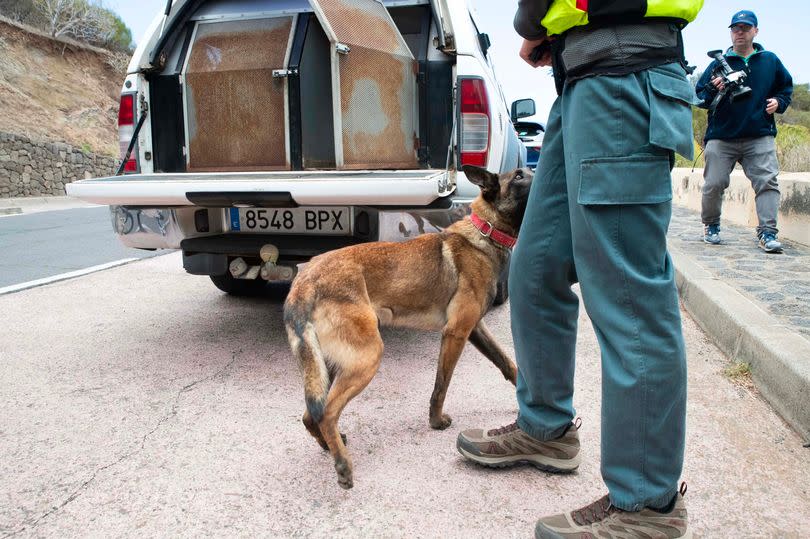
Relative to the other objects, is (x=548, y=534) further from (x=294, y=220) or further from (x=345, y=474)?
(x=294, y=220)

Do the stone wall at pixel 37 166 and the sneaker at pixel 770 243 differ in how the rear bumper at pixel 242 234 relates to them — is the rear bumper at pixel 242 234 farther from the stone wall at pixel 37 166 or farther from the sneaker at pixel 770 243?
the stone wall at pixel 37 166

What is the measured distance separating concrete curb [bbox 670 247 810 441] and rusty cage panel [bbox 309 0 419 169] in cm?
204

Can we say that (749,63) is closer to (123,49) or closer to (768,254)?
(768,254)

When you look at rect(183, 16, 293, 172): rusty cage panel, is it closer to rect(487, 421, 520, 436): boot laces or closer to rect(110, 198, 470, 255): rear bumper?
rect(110, 198, 470, 255): rear bumper

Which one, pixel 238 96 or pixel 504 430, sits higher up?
pixel 238 96

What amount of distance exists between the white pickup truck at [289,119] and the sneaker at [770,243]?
3.30m

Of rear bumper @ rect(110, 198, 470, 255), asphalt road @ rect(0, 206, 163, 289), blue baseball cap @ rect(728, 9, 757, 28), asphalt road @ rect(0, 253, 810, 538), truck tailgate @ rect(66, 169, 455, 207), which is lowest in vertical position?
asphalt road @ rect(0, 206, 163, 289)

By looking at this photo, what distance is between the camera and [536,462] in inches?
89.6

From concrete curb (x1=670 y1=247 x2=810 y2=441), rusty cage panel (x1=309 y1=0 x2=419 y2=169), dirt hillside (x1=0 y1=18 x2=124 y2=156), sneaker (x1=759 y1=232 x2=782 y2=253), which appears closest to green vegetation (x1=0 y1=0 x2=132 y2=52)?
dirt hillside (x1=0 y1=18 x2=124 y2=156)

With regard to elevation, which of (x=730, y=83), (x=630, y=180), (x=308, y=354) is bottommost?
(x=308, y=354)

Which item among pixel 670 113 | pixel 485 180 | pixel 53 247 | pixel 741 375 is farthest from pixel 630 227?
pixel 53 247

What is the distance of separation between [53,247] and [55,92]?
66.8 ft

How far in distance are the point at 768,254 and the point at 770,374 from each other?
140 inches

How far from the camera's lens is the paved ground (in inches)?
151
